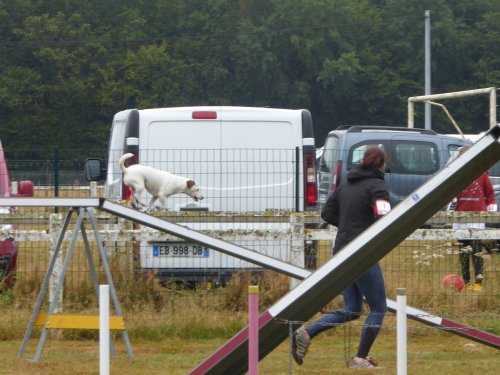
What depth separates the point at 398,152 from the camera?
21.3m

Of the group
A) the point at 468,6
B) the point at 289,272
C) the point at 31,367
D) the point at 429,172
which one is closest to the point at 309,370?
the point at 289,272

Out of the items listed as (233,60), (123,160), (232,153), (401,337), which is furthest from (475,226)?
(233,60)

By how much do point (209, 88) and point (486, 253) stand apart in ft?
203

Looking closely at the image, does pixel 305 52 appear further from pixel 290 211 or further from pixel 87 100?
pixel 290 211

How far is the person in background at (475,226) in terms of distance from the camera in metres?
12.5

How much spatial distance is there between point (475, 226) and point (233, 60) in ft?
210

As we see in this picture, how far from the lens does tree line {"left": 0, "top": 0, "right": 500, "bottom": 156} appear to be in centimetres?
6931

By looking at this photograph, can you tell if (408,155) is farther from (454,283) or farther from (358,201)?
(358,201)

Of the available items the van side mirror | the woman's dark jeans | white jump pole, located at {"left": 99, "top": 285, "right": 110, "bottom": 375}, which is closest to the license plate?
the van side mirror

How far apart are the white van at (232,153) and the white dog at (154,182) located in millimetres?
118

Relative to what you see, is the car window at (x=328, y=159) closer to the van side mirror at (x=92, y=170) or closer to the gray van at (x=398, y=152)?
the gray van at (x=398, y=152)

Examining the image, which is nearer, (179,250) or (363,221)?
(363,221)

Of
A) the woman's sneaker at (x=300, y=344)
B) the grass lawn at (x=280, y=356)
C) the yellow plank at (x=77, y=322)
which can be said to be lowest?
the grass lawn at (x=280, y=356)

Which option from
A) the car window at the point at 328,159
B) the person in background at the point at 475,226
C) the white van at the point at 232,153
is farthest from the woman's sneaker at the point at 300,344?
the car window at the point at 328,159
